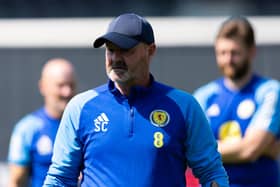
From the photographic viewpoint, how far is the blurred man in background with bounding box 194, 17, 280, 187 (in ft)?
24.8

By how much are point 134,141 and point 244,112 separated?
2.39 metres

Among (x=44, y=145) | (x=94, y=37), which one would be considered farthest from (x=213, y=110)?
(x=94, y=37)

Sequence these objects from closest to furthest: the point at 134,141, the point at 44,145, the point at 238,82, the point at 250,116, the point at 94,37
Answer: the point at 134,141 → the point at 250,116 → the point at 238,82 → the point at 44,145 → the point at 94,37

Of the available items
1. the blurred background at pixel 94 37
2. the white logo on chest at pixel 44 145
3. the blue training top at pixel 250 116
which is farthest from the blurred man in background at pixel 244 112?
the blurred background at pixel 94 37

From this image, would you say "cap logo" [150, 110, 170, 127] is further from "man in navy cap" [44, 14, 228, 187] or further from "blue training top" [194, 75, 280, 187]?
"blue training top" [194, 75, 280, 187]

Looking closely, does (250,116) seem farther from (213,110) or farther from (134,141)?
(134,141)

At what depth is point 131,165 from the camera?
536cm

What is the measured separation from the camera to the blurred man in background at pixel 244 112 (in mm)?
7547

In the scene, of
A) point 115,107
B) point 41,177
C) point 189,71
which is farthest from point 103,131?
point 189,71

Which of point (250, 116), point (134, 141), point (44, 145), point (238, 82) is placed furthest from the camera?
point (44, 145)

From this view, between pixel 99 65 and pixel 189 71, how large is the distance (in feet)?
3.18

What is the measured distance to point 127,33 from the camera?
17.7 feet

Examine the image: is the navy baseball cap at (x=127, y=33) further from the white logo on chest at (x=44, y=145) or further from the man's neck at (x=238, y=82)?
the white logo on chest at (x=44, y=145)

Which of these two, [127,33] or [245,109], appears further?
[245,109]
